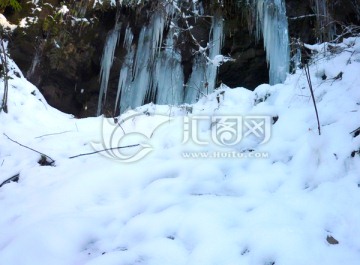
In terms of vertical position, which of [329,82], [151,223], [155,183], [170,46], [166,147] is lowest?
[151,223]

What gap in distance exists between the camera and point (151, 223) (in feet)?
5.30

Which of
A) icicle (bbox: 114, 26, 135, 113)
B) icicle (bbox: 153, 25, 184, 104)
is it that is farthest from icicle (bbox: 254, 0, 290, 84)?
icicle (bbox: 114, 26, 135, 113)

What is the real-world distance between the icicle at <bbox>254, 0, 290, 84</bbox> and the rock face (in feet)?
1.09

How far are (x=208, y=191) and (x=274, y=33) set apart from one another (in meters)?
4.91

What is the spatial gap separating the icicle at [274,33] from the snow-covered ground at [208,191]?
306cm

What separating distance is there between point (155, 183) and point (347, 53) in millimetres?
1703

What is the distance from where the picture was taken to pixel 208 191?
184 centimetres

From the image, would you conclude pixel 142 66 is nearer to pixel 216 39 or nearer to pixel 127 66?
pixel 127 66

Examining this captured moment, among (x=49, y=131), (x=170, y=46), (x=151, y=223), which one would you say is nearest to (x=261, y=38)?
(x=170, y=46)

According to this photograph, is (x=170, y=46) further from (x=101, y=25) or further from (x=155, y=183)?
(x=155, y=183)

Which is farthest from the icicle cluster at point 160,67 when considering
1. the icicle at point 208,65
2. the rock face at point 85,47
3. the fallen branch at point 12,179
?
the fallen branch at point 12,179

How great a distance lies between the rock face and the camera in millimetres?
6797

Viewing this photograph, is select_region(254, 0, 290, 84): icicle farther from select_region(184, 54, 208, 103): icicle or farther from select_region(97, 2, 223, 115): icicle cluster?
select_region(184, 54, 208, 103): icicle

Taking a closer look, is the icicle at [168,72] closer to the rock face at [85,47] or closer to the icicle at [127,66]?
the rock face at [85,47]
